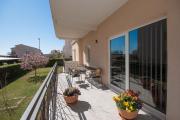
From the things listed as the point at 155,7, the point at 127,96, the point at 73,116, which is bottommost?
the point at 73,116

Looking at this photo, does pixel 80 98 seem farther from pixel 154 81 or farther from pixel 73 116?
pixel 154 81

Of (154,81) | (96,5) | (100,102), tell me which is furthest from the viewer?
(96,5)

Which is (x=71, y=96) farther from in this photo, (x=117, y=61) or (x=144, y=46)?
(x=144, y=46)

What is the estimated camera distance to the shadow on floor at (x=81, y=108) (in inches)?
125

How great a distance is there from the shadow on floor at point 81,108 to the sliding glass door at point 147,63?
1.36 meters

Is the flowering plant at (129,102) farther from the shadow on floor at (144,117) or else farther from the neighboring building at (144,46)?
the neighboring building at (144,46)

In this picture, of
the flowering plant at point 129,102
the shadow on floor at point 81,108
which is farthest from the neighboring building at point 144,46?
the shadow on floor at point 81,108

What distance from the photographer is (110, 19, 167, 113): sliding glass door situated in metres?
2.79

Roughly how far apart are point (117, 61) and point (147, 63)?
1730 millimetres

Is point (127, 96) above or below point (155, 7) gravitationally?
below

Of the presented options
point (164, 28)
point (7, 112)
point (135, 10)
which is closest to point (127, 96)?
point (164, 28)

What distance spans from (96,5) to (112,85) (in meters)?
2.96

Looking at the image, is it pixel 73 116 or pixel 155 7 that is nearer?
pixel 155 7

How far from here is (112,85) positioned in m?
5.36
